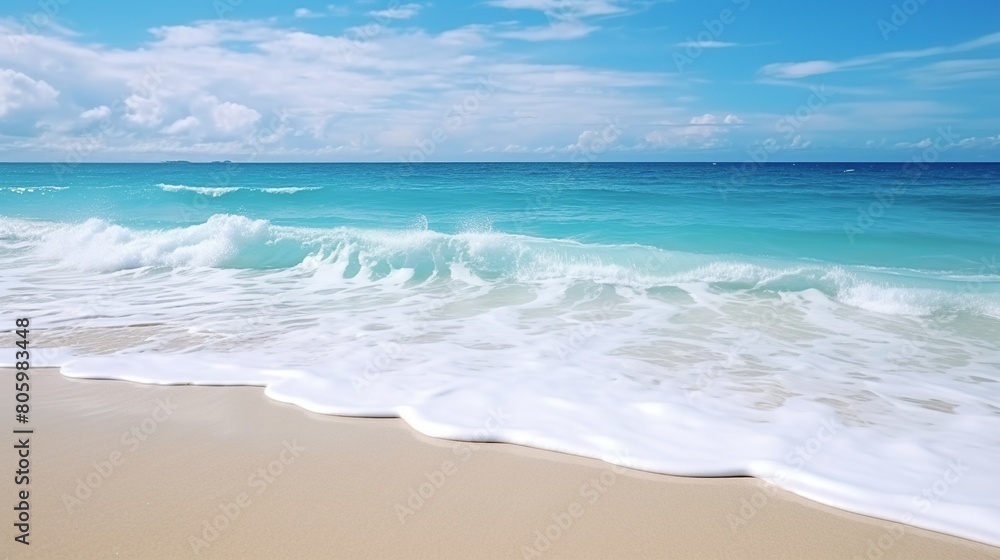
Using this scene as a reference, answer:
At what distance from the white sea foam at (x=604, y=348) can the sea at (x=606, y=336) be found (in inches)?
1.1

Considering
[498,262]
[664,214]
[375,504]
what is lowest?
[375,504]

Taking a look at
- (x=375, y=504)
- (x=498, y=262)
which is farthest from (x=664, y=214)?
(x=375, y=504)

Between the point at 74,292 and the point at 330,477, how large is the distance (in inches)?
332

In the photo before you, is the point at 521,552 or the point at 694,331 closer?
the point at 521,552

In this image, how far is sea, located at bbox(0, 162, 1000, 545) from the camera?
4.41 metres

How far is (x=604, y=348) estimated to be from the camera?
6.88 metres

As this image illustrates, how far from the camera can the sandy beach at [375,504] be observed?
3184 millimetres

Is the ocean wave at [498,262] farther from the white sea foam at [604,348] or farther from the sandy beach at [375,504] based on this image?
the sandy beach at [375,504]

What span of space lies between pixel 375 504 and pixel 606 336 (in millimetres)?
4389

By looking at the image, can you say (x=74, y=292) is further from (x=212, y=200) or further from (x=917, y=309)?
(x=212, y=200)

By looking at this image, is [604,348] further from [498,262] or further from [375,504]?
[498,262]

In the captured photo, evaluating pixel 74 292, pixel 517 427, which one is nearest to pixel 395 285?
pixel 74 292

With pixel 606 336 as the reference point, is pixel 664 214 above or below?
above

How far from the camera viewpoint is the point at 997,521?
11.4 ft
